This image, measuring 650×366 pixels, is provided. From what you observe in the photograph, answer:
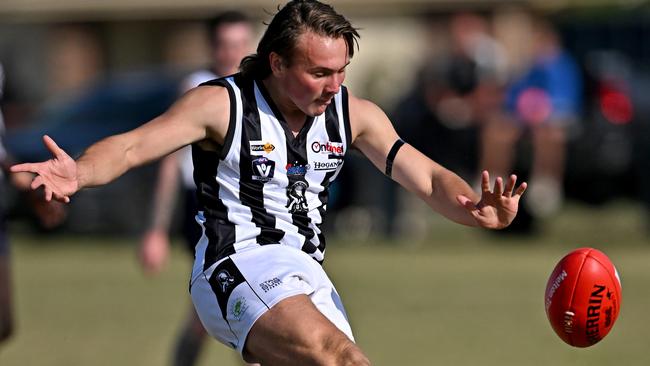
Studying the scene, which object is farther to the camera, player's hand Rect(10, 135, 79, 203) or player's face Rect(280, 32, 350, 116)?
player's face Rect(280, 32, 350, 116)

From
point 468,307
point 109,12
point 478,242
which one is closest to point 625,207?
point 478,242

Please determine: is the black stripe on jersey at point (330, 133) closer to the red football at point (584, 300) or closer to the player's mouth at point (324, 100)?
the player's mouth at point (324, 100)

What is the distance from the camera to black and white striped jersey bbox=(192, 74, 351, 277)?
538 cm

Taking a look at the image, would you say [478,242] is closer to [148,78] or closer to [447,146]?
[447,146]

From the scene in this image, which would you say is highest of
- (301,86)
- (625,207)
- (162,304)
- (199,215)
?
(301,86)

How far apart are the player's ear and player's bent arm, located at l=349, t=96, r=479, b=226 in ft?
1.32

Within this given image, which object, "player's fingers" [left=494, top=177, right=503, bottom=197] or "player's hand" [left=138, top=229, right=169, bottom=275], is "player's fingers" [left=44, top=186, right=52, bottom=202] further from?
"player's hand" [left=138, top=229, right=169, bottom=275]

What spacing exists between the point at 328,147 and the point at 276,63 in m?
0.43

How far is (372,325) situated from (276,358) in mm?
4991

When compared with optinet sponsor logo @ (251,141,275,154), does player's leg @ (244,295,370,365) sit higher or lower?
lower

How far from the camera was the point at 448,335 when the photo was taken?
951 cm

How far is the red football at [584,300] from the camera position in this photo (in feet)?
18.3

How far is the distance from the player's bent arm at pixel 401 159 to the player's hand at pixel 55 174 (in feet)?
4.41

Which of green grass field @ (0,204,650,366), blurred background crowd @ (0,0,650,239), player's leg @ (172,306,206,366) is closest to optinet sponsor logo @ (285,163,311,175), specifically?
player's leg @ (172,306,206,366)
